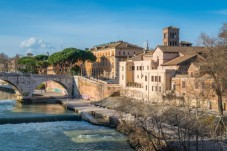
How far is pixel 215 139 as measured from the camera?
26.9 metres

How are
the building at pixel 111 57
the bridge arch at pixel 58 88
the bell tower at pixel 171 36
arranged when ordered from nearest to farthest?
1. the bridge arch at pixel 58 88
2. the bell tower at pixel 171 36
3. the building at pixel 111 57

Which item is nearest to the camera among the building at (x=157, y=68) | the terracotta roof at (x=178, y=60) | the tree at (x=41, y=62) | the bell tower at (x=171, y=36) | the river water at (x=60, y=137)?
the river water at (x=60, y=137)

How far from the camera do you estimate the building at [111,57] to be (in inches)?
3492

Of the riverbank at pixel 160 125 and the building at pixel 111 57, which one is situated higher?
the building at pixel 111 57

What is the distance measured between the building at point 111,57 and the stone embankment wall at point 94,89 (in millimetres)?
12316

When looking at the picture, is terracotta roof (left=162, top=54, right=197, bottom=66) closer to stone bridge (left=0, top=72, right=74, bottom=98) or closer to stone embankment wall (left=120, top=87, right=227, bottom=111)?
stone embankment wall (left=120, top=87, right=227, bottom=111)

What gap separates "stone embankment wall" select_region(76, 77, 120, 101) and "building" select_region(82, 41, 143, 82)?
12.3 meters

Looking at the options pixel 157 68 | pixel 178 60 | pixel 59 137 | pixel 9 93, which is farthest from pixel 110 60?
pixel 59 137

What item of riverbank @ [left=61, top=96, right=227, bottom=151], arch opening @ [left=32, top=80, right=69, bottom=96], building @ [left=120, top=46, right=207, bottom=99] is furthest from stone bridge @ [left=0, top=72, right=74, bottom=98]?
building @ [left=120, top=46, right=207, bottom=99]

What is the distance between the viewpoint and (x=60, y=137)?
36.8 m

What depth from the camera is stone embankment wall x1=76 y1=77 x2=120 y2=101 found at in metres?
63.7

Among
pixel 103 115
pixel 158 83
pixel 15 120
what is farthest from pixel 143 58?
pixel 15 120

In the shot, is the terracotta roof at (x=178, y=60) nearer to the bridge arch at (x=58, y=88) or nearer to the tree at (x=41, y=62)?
the bridge arch at (x=58, y=88)

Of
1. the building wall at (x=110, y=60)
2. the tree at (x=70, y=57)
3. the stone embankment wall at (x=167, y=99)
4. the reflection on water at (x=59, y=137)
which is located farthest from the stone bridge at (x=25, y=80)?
the reflection on water at (x=59, y=137)
